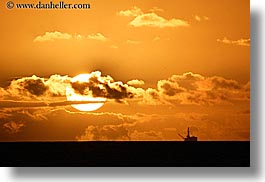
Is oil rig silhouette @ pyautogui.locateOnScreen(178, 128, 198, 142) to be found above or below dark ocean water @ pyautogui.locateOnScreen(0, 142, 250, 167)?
above

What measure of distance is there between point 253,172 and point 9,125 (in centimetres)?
121

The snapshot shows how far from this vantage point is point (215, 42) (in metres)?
2.28

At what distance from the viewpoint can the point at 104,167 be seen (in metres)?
2.30

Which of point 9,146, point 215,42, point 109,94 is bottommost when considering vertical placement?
point 9,146

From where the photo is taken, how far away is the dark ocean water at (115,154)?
2.25 metres

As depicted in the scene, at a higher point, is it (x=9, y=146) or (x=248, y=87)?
(x=248, y=87)

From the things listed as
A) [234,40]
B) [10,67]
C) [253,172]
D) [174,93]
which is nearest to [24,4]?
[10,67]

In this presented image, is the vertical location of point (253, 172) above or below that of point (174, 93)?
below

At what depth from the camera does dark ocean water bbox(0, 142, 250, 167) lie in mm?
2250

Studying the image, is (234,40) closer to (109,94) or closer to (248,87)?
(248,87)

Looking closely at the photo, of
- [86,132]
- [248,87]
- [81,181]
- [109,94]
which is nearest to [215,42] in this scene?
[248,87]

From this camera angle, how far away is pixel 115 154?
2.24m

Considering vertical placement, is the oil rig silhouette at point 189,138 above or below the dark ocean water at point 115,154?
above

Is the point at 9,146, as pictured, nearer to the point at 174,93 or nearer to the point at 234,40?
the point at 174,93
